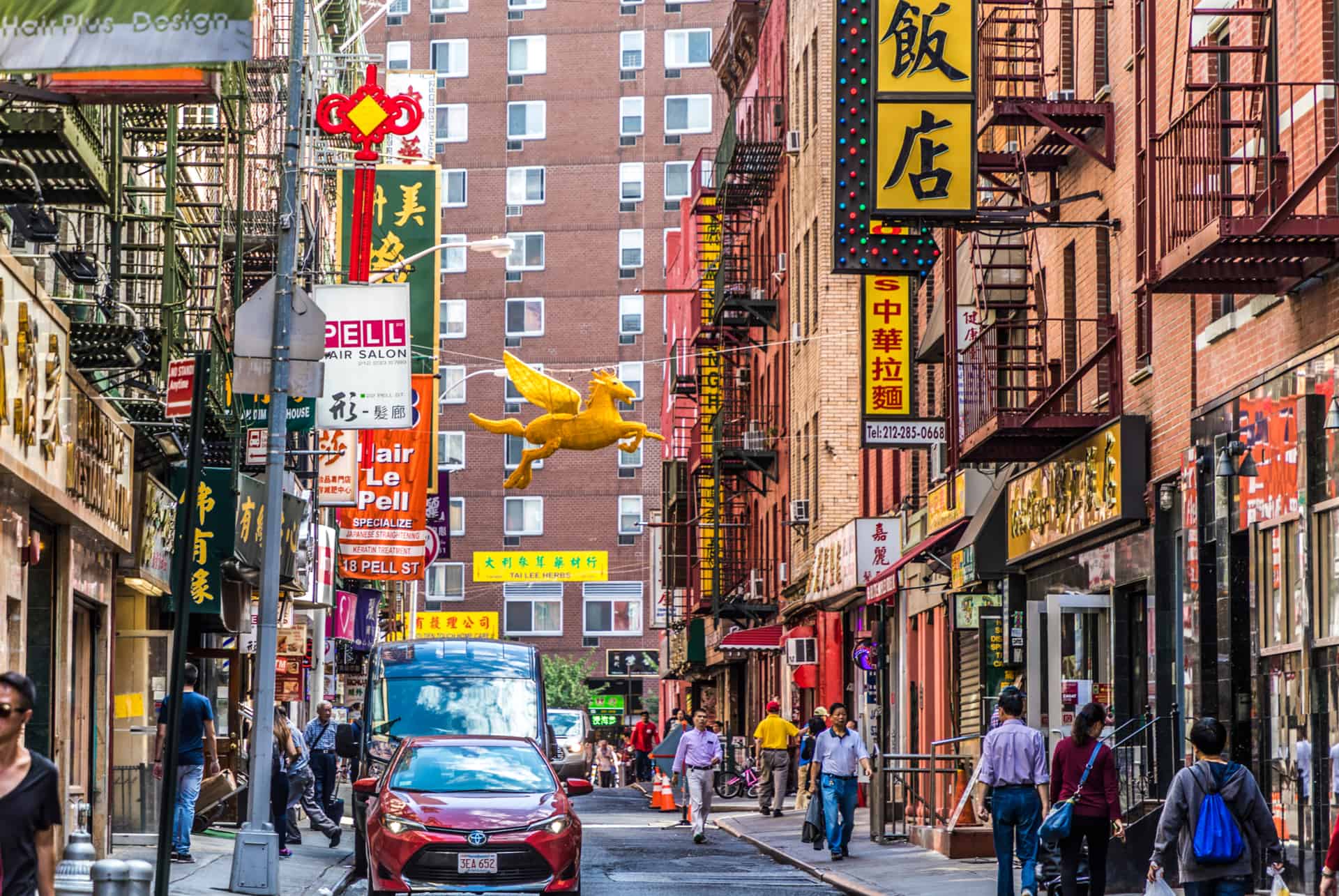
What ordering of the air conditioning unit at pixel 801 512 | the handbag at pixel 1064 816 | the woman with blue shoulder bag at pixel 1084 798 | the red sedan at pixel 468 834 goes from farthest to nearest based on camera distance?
1. the air conditioning unit at pixel 801 512
2. the red sedan at pixel 468 834
3. the woman with blue shoulder bag at pixel 1084 798
4. the handbag at pixel 1064 816

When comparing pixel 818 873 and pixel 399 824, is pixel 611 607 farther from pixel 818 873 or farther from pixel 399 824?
pixel 399 824

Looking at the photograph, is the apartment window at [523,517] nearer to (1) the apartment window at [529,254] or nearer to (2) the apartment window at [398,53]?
(1) the apartment window at [529,254]

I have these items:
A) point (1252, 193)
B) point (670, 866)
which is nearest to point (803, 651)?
point (670, 866)

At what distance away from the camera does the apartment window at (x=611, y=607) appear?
95.2m

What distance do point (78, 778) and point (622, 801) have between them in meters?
25.2

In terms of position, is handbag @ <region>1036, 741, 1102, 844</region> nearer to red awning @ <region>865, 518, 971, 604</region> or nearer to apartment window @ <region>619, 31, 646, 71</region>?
red awning @ <region>865, 518, 971, 604</region>

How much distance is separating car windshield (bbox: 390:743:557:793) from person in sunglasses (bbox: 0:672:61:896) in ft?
31.4

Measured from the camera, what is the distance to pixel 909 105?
21.5 metres

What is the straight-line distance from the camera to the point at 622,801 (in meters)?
Result: 46.8

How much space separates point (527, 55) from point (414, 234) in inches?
2202

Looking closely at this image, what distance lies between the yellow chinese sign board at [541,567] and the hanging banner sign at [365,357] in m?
53.8

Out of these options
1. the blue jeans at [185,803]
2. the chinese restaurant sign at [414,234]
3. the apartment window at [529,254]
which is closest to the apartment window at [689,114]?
the apartment window at [529,254]

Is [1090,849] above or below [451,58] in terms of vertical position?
below

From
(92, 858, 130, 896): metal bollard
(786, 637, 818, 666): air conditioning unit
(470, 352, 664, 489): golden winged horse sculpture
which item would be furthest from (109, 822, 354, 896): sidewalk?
(786, 637, 818, 666): air conditioning unit
